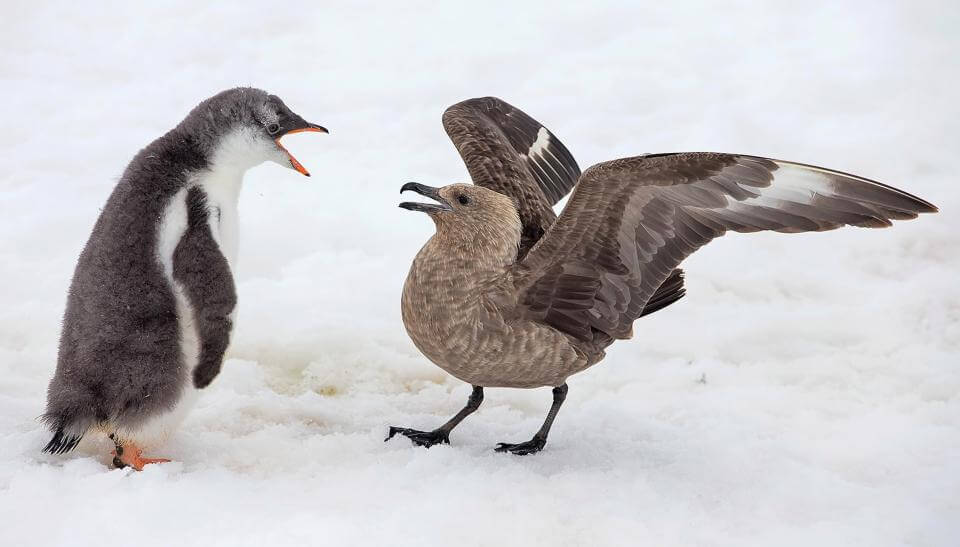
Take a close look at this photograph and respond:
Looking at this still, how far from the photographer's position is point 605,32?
9.52 meters

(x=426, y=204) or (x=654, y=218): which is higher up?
(x=654, y=218)

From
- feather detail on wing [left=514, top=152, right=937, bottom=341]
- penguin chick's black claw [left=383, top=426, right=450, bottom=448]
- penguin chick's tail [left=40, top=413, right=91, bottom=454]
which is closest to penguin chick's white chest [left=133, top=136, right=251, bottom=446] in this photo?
penguin chick's tail [left=40, top=413, right=91, bottom=454]

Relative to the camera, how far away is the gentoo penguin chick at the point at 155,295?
3.83 meters

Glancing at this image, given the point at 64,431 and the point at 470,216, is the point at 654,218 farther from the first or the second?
the point at 64,431

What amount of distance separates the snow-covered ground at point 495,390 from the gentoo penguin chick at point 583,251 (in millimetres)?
449

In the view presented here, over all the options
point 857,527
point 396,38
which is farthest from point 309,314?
point 396,38

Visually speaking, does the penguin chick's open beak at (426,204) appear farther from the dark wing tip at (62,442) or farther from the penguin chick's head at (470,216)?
the dark wing tip at (62,442)

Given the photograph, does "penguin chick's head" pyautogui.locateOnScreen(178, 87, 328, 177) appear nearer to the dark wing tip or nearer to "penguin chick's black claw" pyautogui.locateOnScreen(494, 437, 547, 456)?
the dark wing tip

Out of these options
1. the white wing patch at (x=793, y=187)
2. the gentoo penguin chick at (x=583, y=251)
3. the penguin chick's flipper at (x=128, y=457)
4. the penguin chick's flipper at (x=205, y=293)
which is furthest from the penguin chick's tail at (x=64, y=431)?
the white wing patch at (x=793, y=187)

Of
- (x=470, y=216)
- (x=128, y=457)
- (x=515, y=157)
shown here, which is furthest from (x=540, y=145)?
(x=128, y=457)

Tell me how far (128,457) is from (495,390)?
2.04 m

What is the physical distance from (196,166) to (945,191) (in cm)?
538

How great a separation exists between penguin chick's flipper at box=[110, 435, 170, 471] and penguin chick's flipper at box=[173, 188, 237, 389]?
0.33 meters

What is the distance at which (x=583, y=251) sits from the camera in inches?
165
